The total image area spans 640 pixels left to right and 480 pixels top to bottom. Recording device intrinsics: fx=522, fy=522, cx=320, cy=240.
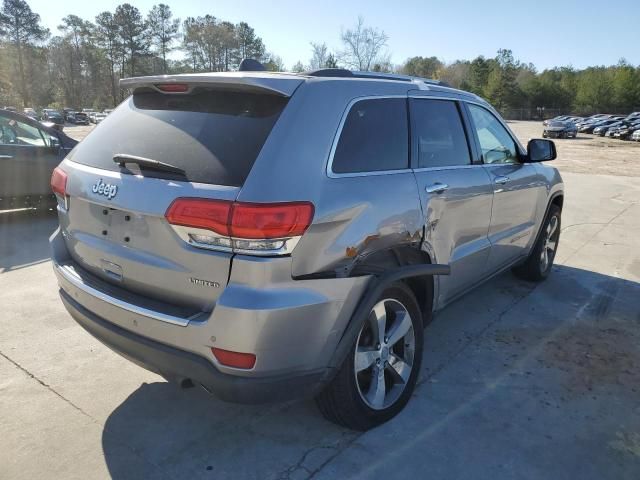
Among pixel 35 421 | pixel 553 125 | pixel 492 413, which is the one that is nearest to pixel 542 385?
pixel 492 413

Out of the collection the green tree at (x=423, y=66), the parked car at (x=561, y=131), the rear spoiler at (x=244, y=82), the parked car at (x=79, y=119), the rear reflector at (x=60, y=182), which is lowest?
the parked car at (x=79, y=119)

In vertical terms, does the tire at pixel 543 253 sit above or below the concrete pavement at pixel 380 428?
above

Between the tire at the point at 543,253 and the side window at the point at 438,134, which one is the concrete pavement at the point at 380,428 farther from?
the side window at the point at 438,134

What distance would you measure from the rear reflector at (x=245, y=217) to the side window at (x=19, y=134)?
6500mm

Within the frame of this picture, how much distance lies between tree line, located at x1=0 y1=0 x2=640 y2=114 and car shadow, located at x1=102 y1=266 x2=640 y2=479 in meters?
77.4

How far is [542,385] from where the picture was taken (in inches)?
135

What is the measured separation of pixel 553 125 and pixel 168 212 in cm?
5200

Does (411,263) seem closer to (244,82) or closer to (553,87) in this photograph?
(244,82)

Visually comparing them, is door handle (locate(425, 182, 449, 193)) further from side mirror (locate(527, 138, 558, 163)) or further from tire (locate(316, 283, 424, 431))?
side mirror (locate(527, 138, 558, 163))

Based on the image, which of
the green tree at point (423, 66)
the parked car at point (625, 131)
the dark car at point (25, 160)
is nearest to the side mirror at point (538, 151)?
the dark car at point (25, 160)

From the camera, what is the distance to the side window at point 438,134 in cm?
325

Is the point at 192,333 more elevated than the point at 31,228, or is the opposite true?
the point at 192,333

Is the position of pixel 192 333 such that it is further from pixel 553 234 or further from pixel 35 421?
pixel 553 234

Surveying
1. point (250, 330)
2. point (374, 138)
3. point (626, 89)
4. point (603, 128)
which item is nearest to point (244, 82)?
point (374, 138)
